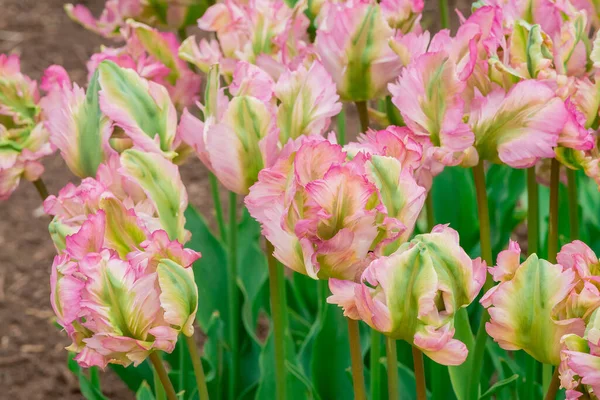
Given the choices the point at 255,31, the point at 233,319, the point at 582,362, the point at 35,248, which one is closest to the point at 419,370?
the point at 582,362

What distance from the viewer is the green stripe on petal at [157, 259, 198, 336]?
0.64 m

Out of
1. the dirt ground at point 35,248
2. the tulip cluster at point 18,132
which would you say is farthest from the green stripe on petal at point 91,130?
the dirt ground at point 35,248

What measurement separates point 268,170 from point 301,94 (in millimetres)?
133

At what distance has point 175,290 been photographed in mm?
641

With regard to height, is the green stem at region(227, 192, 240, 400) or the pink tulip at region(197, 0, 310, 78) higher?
the pink tulip at region(197, 0, 310, 78)

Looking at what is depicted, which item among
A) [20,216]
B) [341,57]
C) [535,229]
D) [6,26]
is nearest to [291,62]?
[341,57]

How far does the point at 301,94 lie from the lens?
756mm

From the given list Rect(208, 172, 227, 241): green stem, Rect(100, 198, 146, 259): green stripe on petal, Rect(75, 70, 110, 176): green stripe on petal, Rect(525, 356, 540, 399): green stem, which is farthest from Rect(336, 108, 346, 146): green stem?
Rect(100, 198, 146, 259): green stripe on petal

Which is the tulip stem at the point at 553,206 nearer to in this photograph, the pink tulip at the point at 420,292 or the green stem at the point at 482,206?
the green stem at the point at 482,206

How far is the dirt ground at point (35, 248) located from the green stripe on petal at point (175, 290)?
120 cm

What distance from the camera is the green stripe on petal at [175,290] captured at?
0.64 meters

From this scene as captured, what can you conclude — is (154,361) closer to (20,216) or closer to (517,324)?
(517,324)

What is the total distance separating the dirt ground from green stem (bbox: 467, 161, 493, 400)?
3.24ft

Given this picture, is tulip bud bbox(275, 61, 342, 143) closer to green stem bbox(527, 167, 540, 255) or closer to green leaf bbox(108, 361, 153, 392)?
green stem bbox(527, 167, 540, 255)
